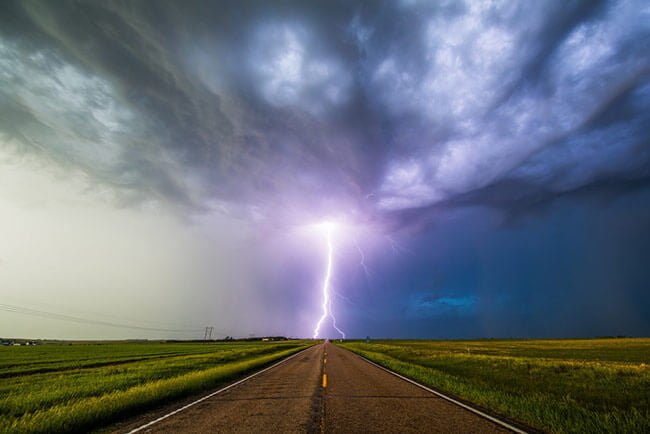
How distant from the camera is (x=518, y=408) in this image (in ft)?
25.4

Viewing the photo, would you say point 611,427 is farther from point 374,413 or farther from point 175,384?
point 175,384

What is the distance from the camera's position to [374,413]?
7289 millimetres

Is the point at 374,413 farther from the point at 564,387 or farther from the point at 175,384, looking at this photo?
the point at 564,387

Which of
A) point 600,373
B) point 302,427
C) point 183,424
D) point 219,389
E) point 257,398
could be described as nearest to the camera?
point 302,427

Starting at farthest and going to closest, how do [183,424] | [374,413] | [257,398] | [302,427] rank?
1. [257,398]
2. [374,413]
3. [183,424]
4. [302,427]

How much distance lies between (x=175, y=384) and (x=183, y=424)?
594 cm

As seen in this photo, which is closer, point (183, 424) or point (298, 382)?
point (183, 424)

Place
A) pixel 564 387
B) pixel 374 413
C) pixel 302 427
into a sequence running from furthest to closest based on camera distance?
1. pixel 564 387
2. pixel 374 413
3. pixel 302 427

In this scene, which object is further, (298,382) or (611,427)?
(298,382)

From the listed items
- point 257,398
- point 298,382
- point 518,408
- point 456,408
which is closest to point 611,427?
point 518,408

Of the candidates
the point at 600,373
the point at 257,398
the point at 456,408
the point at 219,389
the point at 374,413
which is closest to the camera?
the point at 374,413

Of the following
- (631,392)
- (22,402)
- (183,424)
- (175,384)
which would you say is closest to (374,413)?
(183,424)

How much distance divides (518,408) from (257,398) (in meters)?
7.03

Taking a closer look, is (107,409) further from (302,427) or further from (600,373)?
(600,373)
